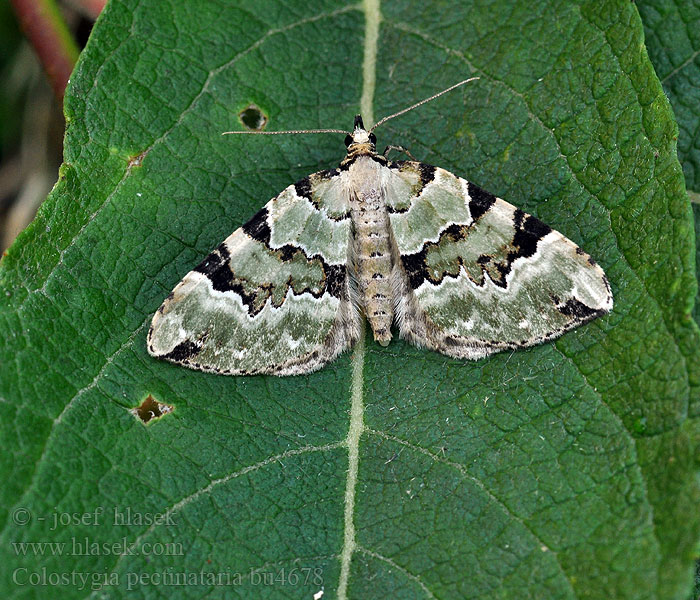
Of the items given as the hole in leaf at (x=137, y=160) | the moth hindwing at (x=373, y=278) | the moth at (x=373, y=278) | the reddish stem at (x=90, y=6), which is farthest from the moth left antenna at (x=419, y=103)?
the reddish stem at (x=90, y=6)

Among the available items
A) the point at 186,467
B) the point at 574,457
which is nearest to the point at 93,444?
the point at 186,467

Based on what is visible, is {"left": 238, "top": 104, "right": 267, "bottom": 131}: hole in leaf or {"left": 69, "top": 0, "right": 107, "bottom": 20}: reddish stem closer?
{"left": 238, "top": 104, "right": 267, "bottom": 131}: hole in leaf

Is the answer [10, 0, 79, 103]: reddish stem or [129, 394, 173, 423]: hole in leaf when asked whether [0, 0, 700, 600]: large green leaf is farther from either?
[10, 0, 79, 103]: reddish stem

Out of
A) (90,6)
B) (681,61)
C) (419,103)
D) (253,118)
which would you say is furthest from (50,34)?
(681,61)

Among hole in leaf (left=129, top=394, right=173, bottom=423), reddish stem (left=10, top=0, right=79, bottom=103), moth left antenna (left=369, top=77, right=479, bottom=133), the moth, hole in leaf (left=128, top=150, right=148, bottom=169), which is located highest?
reddish stem (left=10, top=0, right=79, bottom=103)

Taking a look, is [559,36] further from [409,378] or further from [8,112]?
[8,112]

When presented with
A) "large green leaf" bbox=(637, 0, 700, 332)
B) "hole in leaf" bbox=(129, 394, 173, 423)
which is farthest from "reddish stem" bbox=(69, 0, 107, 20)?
"large green leaf" bbox=(637, 0, 700, 332)

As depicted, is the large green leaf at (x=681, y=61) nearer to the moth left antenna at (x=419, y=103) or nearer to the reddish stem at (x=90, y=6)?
the moth left antenna at (x=419, y=103)
